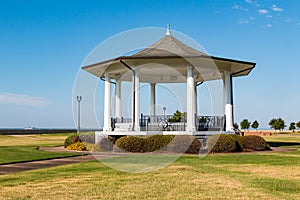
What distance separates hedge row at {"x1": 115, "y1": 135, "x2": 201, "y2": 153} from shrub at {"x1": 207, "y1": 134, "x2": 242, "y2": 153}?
0.75 m

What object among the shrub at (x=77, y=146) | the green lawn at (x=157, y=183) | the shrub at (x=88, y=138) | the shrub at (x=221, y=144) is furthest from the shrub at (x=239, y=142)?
the shrub at (x=77, y=146)

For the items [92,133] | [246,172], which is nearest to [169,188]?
[246,172]

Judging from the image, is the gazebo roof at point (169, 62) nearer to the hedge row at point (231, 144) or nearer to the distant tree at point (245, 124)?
the hedge row at point (231, 144)

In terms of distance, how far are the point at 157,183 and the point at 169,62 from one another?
13027mm

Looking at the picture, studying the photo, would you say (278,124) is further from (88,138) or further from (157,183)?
(157,183)

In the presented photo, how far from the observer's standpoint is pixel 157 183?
8734 mm

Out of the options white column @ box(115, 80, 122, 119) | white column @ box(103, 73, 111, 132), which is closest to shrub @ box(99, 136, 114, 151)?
white column @ box(103, 73, 111, 132)

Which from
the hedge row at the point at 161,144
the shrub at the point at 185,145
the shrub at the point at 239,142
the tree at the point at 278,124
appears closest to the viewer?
the shrub at the point at 185,145

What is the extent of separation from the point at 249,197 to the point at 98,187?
3.27 meters

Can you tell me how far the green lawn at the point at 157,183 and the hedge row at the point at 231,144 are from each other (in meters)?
6.65

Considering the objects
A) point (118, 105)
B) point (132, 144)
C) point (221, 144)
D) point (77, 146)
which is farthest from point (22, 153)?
point (221, 144)

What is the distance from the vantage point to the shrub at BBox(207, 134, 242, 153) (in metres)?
18.3

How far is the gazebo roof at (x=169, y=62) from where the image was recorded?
66.6 feet

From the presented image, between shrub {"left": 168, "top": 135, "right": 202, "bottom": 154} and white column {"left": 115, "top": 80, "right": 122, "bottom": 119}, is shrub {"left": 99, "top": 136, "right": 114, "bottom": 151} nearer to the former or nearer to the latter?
shrub {"left": 168, "top": 135, "right": 202, "bottom": 154}
